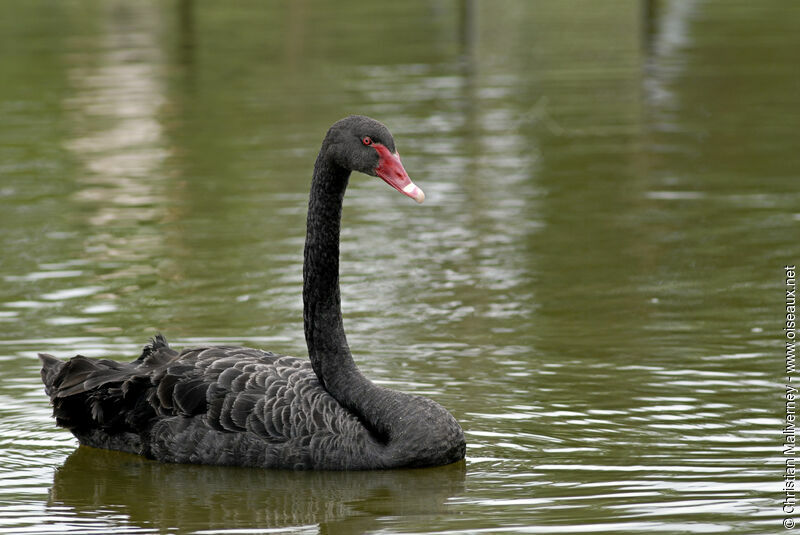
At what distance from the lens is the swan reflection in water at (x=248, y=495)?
21.8 ft

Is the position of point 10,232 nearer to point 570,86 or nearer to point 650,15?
point 570,86

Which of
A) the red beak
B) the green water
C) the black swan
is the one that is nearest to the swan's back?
the black swan

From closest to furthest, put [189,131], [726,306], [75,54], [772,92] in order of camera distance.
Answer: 1. [726,306]
2. [189,131]
3. [772,92]
4. [75,54]

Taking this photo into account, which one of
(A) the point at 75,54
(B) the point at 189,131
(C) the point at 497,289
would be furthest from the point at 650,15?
(C) the point at 497,289

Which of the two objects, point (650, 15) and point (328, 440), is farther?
point (650, 15)

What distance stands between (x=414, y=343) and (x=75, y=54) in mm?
18417

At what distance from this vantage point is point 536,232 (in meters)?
12.6

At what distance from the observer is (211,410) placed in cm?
744

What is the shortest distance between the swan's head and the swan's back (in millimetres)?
1154

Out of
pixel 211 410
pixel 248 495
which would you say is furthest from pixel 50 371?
pixel 248 495

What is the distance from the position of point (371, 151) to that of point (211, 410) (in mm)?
1536

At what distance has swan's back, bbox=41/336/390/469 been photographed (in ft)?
24.0

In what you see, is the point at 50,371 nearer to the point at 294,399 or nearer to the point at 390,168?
the point at 294,399

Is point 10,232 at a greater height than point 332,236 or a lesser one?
lesser
